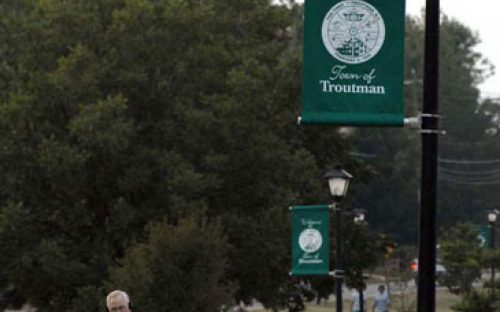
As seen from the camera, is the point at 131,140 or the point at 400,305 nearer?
the point at 131,140

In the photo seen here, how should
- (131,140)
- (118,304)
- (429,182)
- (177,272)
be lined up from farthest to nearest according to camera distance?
(131,140)
(177,272)
(429,182)
(118,304)

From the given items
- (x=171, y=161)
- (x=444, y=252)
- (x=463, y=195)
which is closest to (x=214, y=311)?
(x=171, y=161)

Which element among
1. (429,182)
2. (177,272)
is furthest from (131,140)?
(429,182)

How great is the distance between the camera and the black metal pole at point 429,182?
10.8 meters

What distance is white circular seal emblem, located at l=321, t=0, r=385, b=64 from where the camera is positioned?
11.1 meters

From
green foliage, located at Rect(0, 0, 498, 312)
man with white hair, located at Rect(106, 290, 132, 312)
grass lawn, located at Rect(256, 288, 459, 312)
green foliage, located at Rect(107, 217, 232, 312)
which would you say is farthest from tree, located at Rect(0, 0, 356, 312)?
man with white hair, located at Rect(106, 290, 132, 312)

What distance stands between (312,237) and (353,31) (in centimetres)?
1559

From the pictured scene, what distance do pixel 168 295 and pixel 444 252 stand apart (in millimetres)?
14112

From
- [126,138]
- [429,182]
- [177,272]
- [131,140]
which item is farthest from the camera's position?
[131,140]

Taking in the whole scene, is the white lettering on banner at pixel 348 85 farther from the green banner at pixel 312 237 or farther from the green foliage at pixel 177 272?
the green banner at pixel 312 237

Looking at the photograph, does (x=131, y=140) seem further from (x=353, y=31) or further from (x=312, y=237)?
(x=353, y=31)

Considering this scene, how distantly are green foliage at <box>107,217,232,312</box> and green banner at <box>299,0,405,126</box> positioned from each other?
14.2 metres

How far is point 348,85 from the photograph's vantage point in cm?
1102

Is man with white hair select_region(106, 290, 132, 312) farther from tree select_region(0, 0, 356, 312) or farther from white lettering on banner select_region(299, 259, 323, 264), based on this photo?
tree select_region(0, 0, 356, 312)
